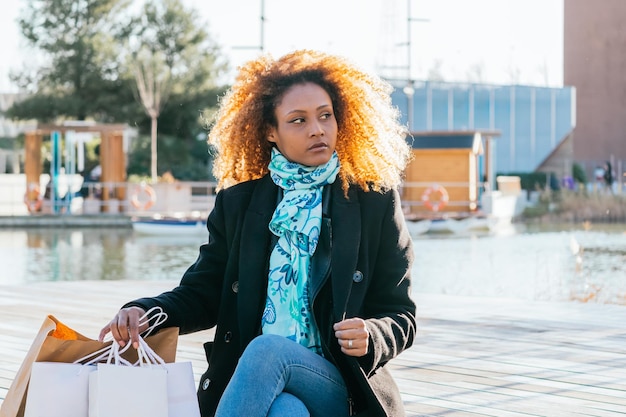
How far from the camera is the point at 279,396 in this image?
77.7 inches

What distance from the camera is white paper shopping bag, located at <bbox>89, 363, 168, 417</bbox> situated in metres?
1.83

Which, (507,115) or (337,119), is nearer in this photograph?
(337,119)

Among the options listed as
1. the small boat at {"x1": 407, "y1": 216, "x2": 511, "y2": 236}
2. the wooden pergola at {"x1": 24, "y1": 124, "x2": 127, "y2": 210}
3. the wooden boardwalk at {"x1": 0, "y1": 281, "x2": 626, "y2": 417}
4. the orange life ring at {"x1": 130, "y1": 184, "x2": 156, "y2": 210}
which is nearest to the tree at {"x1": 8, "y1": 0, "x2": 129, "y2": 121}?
the wooden pergola at {"x1": 24, "y1": 124, "x2": 127, "y2": 210}

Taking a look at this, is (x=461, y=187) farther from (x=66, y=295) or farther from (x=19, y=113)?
(x=66, y=295)

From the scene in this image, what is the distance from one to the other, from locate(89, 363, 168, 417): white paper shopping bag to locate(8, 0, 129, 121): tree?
28806 mm

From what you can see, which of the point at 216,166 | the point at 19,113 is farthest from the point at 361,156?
the point at 19,113

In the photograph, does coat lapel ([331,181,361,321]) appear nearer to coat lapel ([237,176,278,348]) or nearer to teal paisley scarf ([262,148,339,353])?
teal paisley scarf ([262,148,339,353])

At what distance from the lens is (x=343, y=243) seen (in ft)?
6.95

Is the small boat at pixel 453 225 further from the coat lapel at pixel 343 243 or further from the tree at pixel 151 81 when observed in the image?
the coat lapel at pixel 343 243

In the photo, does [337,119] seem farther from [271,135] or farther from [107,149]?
[107,149]

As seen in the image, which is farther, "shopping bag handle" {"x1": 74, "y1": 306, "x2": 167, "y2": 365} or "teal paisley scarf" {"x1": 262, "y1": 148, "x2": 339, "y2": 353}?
"teal paisley scarf" {"x1": 262, "y1": 148, "x2": 339, "y2": 353}

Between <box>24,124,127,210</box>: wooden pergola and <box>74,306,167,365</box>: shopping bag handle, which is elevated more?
<box>24,124,127,210</box>: wooden pergola

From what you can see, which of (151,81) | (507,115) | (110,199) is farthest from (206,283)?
(507,115)

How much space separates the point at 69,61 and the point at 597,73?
2024 cm
